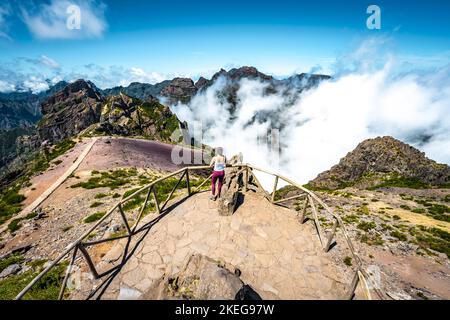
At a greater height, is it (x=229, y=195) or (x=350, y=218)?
(x=229, y=195)

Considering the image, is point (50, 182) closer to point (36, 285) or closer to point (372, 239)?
point (36, 285)

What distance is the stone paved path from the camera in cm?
805

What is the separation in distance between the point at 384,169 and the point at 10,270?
58.2m

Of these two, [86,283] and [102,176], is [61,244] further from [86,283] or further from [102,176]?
[102,176]

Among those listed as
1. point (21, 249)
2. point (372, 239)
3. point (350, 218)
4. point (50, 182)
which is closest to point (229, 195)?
point (372, 239)

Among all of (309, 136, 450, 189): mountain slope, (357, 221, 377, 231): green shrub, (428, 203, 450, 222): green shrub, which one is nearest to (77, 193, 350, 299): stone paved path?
(357, 221, 377, 231): green shrub

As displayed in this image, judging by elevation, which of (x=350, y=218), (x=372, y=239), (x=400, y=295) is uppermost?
(x=350, y=218)

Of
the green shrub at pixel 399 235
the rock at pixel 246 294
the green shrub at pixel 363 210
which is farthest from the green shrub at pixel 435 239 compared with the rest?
the rock at pixel 246 294

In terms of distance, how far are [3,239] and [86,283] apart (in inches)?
422

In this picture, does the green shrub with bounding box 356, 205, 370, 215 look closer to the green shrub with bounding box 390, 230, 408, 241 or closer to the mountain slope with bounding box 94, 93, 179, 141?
the green shrub with bounding box 390, 230, 408, 241

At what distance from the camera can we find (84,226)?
46.9ft

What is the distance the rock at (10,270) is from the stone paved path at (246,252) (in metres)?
5.72

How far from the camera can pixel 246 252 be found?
9406 mm
